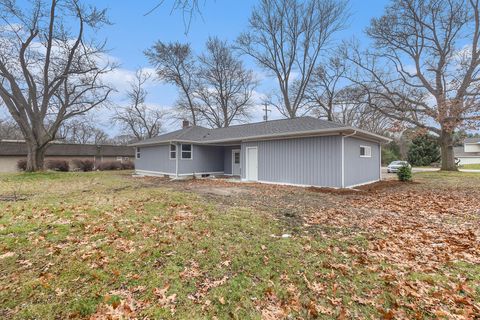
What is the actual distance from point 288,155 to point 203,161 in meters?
7.25

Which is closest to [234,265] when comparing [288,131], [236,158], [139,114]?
[288,131]

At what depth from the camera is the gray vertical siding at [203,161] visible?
1627 centimetres

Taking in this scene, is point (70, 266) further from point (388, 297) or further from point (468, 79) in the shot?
point (468, 79)

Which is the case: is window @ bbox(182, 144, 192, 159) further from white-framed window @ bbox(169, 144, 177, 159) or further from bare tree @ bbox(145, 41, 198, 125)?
bare tree @ bbox(145, 41, 198, 125)

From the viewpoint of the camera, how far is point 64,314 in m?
2.32

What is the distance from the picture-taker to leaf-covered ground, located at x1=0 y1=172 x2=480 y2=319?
97.4 inches

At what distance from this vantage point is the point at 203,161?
1720cm

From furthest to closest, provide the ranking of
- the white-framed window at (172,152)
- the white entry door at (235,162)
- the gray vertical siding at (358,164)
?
the white entry door at (235,162) < the white-framed window at (172,152) < the gray vertical siding at (358,164)

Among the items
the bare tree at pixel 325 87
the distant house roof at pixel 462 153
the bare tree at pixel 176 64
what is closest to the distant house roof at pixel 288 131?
the bare tree at pixel 176 64

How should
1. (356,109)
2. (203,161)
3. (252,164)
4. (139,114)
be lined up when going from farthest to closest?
(139,114) → (356,109) → (203,161) → (252,164)

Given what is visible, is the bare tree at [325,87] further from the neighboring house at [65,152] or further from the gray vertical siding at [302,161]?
the neighboring house at [65,152]

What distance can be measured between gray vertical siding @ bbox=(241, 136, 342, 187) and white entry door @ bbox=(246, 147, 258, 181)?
0.25 metres

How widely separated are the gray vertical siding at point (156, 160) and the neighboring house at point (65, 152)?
9.30m

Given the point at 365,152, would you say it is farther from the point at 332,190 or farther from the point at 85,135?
the point at 85,135
